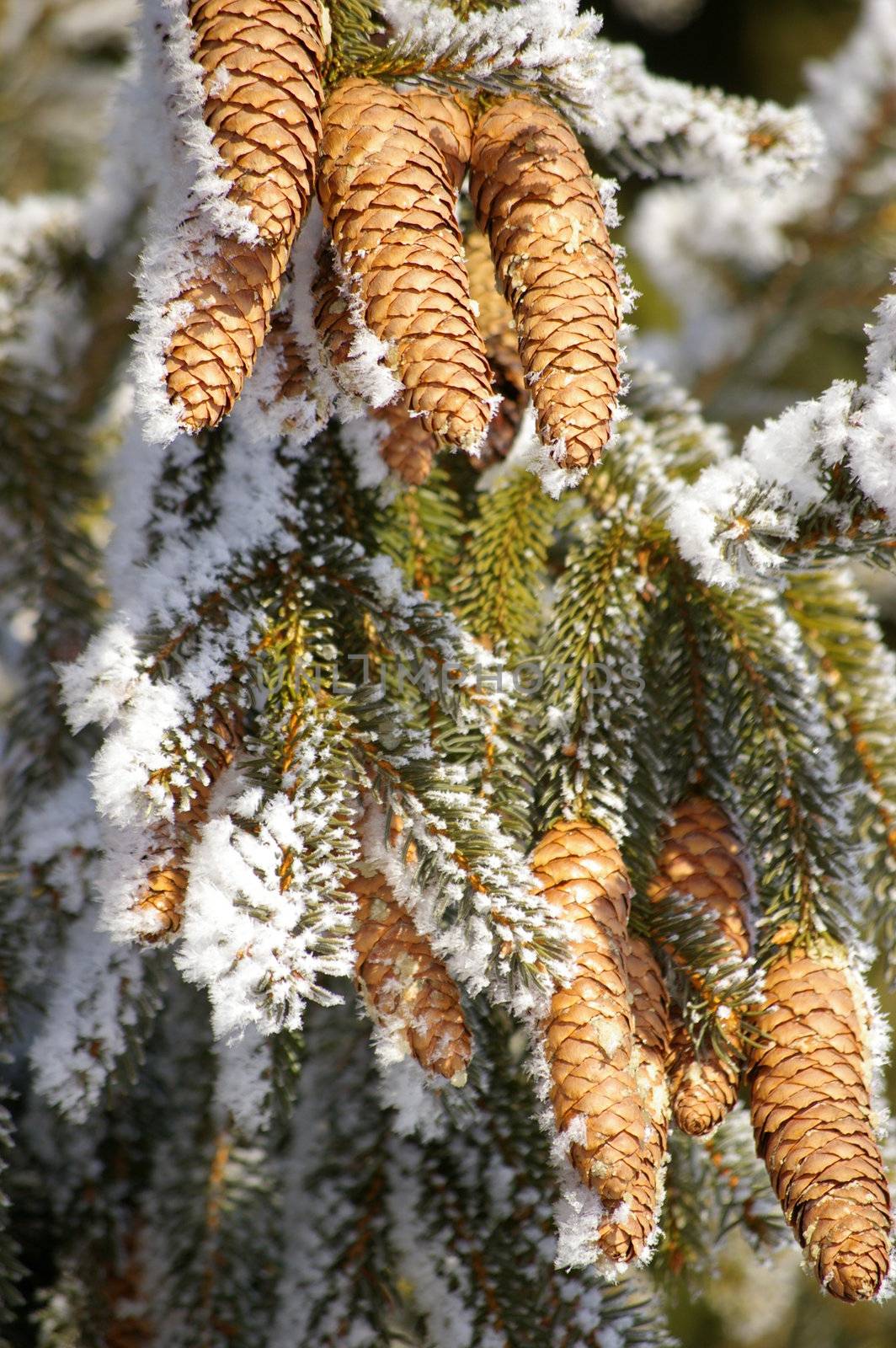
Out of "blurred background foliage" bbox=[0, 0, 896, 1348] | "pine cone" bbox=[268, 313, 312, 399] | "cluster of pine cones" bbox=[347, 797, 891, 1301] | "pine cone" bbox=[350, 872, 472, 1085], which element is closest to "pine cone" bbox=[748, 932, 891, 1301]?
"cluster of pine cones" bbox=[347, 797, 891, 1301]

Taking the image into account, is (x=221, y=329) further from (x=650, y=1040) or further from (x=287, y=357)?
(x=650, y=1040)

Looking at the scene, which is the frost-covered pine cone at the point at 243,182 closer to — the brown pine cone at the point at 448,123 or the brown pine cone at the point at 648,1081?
the brown pine cone at the point at 448,123

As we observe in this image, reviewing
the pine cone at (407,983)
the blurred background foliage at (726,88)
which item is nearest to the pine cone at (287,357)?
the pine cone at (407,983)

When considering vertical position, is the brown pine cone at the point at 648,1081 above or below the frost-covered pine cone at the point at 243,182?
below

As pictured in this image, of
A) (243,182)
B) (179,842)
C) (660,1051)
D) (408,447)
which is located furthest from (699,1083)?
(243,182)

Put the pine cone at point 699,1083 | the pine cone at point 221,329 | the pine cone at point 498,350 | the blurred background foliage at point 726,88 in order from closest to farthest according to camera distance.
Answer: the pine cone at point 221,329
the pine cone at point 699,1083
the pine cone at point 498,350
the blurred background foliage at point 726,88

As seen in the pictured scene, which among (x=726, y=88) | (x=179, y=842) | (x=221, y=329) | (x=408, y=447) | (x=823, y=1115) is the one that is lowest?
(x=823, y=1115)
